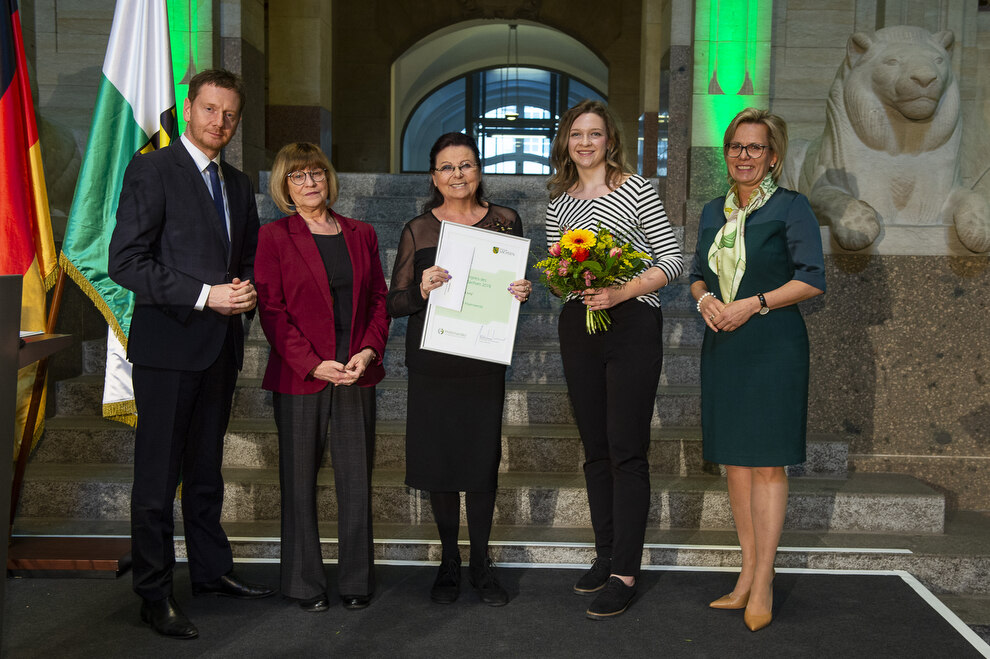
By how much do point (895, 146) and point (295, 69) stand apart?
16.6 feet

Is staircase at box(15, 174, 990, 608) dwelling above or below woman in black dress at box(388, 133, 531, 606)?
below

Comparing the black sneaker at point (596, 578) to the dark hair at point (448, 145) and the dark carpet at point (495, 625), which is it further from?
the dark hair at point (448, 145)

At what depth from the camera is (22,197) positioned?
3736mm

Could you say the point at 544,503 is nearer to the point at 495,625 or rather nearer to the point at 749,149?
the point at 495,625

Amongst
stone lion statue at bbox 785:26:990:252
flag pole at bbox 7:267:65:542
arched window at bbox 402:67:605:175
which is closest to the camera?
flag pole at bbox 7:267:65:542

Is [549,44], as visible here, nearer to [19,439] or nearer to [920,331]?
[920,331]

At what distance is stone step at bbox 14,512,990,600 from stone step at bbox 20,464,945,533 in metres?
0.12

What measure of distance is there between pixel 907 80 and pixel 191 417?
378cm

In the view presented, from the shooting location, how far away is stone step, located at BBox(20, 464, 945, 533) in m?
4.00

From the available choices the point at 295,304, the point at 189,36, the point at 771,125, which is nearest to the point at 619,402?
the point at 771,125

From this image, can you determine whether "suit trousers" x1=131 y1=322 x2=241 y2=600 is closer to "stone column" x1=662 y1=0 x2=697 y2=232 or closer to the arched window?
"stone column" x1=662 y1=0 x2=697 y2=232

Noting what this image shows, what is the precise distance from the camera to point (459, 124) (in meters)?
24.2

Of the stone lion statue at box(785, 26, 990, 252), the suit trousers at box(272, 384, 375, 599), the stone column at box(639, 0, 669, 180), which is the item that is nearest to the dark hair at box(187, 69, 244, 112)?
the suit trousers at box(272, 384, 375, 599)

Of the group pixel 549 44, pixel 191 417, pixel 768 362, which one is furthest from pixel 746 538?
pixel 549 44
